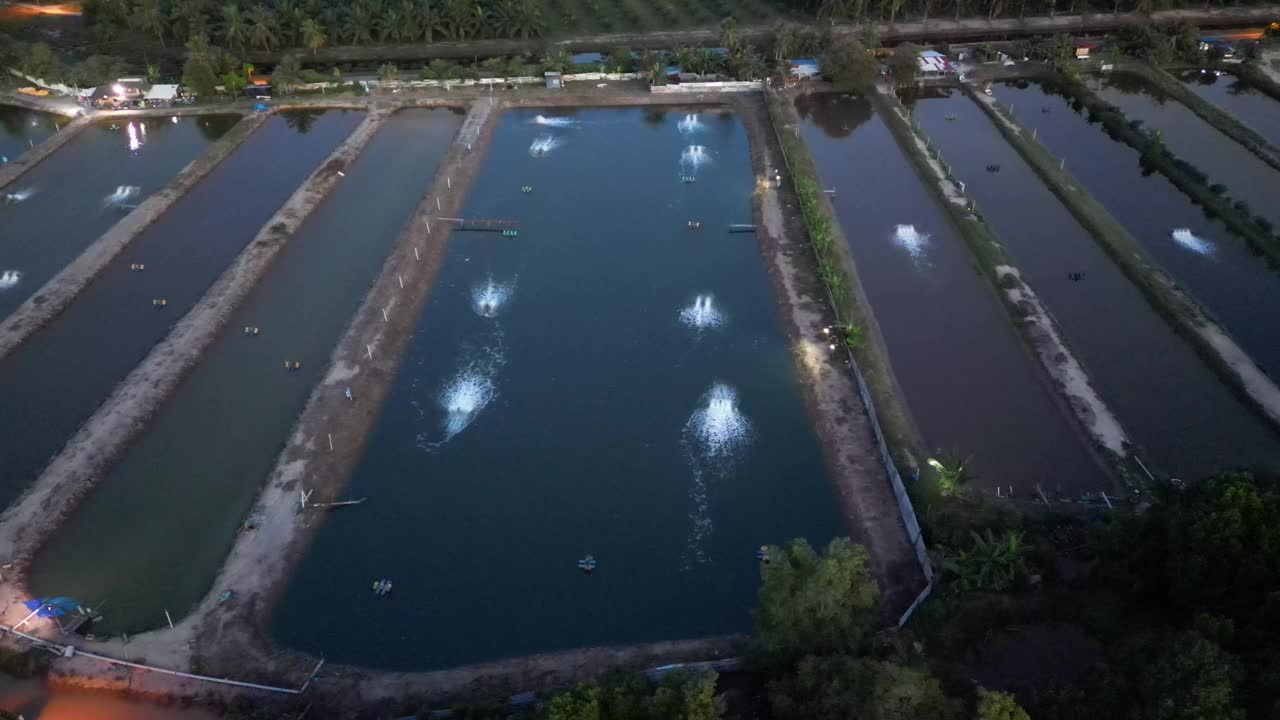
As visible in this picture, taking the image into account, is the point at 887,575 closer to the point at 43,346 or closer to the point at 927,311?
the point at 927,311

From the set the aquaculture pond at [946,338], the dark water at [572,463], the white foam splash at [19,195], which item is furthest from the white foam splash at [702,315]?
the white foam splash at [19,195]

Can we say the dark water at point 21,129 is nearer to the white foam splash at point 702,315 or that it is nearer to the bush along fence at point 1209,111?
the white foam splash at point 702,315

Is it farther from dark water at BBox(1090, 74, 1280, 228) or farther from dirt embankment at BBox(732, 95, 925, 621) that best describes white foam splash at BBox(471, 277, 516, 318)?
dark water at BBox(1090, 74, 1280, 228)

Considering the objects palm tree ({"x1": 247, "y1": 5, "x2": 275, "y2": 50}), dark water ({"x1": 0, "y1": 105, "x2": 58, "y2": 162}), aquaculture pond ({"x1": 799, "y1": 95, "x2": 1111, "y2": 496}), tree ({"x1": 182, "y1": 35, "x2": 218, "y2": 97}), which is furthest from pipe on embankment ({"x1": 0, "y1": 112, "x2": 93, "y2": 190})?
aquaculture pond ({"x1": 799, "y1": 95, "x2": 1111, "y2": 496})

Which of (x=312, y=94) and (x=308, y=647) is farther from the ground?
(x=312, y=94)

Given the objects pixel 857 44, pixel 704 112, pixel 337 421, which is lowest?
pixel 337 421

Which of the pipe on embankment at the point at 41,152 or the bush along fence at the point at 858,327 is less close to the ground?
the pipe on embankment at the point at 41,152

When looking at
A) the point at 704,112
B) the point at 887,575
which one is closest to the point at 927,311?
the point at 887,575
